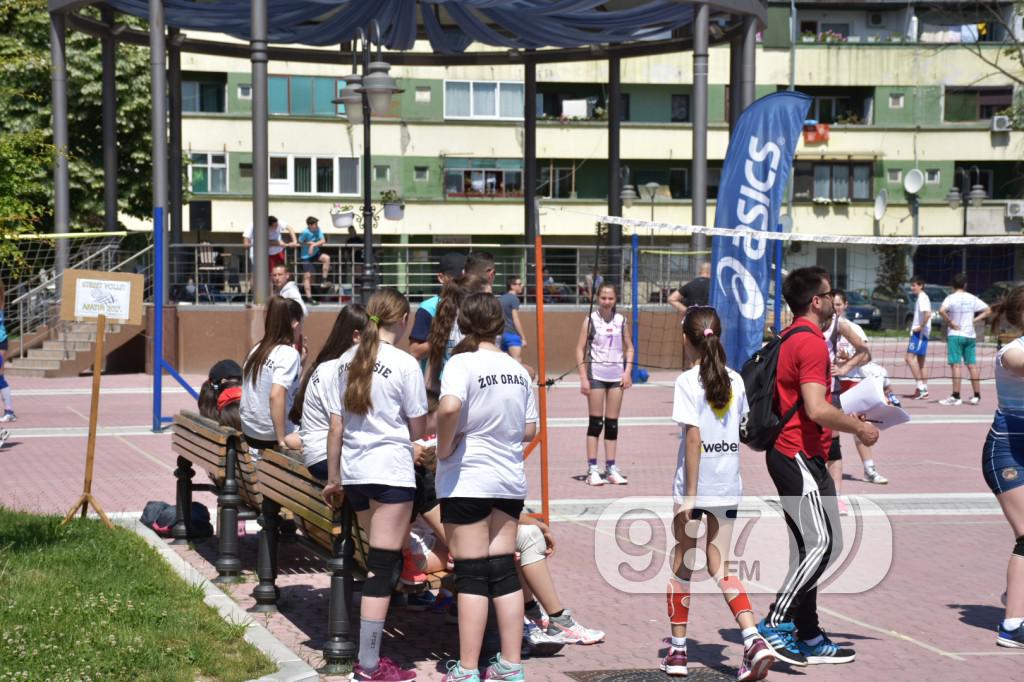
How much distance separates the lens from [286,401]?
8.50 meters

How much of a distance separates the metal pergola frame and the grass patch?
25.4 ft

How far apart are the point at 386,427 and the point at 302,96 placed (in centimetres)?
4727

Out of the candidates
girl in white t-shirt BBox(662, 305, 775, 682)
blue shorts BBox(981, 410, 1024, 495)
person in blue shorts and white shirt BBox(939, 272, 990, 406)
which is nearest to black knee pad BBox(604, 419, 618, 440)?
blue shorts BBox(981, 410, 1024, 495)

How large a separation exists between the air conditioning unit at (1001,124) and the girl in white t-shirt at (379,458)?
56.3m

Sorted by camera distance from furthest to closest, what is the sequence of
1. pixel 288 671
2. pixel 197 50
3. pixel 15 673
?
1. pixel 197 50
2. pixel 288 671
3. pixel 15 673

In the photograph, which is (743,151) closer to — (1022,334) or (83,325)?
(1022,334)

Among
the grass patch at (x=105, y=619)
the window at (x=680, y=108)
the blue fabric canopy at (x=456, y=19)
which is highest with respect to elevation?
the window at (x=680, y=108)

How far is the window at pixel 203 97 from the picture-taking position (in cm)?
5172

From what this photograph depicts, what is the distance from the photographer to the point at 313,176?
172 feet

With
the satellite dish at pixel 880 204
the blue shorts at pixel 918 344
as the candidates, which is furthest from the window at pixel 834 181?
the blue shorts at pixel 918 344

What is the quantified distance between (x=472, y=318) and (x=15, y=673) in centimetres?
262

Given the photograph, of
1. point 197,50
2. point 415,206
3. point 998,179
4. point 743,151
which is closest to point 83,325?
point 197,50

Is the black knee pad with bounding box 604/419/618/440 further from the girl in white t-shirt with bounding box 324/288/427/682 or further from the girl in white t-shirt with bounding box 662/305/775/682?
the girl in white t-shirt with bounding box 324/288/427/682

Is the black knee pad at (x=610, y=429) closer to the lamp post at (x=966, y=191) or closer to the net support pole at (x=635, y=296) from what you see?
the net support pole at (x=635, y=296)
